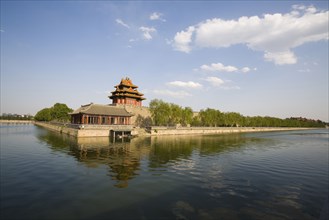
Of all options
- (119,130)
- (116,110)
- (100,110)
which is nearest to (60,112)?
(116,110)

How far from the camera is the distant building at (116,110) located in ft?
148

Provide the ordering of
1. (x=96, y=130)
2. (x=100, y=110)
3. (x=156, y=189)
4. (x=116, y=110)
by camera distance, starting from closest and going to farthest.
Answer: (x=156, y=189) < (x=96, y=130) < (x=100, y=110) < (x=116, y=110)

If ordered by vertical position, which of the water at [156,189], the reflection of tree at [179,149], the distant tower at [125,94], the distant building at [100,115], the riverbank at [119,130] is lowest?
the water at [156,189]

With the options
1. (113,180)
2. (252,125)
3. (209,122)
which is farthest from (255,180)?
(252,125)

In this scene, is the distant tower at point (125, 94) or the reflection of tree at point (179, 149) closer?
the reflection of tree at point (179, 149)

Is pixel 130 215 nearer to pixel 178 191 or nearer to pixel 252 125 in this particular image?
pixel 178 191

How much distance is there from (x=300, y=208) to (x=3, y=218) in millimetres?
14559

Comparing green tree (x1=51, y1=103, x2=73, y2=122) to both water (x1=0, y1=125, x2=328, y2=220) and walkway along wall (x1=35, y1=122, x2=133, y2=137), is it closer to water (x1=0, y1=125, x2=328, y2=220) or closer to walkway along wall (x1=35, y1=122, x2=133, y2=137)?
walkway along wall (x1=35, y1=122, x2=133, y2=137)

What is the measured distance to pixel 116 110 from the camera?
166ft

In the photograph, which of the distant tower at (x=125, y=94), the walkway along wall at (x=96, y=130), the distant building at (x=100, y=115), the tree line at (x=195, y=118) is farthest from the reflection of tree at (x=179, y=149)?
the distant tower at (x=125, y=94)

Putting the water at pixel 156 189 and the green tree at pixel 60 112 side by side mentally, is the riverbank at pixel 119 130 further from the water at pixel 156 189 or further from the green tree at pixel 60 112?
the green tree at pixel 60 112

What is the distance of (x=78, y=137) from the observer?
4028 centimetres

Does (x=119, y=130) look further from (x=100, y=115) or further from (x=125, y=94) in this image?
(x=125, y=94)

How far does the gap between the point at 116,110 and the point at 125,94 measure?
11897 millimetres
